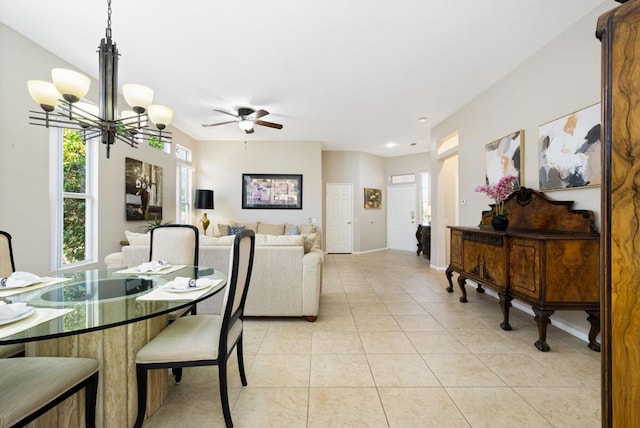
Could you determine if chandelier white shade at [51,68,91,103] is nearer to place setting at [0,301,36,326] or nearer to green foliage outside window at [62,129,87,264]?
place setting at [0,301,36,326]

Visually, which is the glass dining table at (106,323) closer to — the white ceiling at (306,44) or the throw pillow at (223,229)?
the white ceiling at (306,44)

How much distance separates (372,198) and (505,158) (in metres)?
4.97

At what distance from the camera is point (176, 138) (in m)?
5.73

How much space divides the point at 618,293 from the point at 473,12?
8.24ft

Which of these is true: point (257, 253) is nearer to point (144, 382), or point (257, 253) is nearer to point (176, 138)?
point (144, 382)

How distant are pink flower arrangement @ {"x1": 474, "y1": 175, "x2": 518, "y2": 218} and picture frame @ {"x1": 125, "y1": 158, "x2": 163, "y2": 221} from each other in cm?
487

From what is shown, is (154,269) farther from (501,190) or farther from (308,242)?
(501,190)

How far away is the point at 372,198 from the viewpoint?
8391 millimetres

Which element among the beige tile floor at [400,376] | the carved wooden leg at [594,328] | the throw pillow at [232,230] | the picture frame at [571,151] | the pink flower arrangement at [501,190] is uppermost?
the picture frame at [571,151]

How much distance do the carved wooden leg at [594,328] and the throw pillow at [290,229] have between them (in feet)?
15.5

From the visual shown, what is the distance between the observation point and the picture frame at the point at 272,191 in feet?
22.2

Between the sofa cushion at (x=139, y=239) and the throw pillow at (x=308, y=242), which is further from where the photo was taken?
the throw pillow at (x=308, y=242)

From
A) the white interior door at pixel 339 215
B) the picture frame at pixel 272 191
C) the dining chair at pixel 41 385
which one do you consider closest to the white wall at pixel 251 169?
the picture frame at pixel 272 191

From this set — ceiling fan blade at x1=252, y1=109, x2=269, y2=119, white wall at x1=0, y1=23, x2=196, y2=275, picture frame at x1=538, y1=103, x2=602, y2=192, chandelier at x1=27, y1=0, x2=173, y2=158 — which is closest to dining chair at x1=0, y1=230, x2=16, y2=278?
chandelier at x1=27, y1=0, x2=173, y2=158
